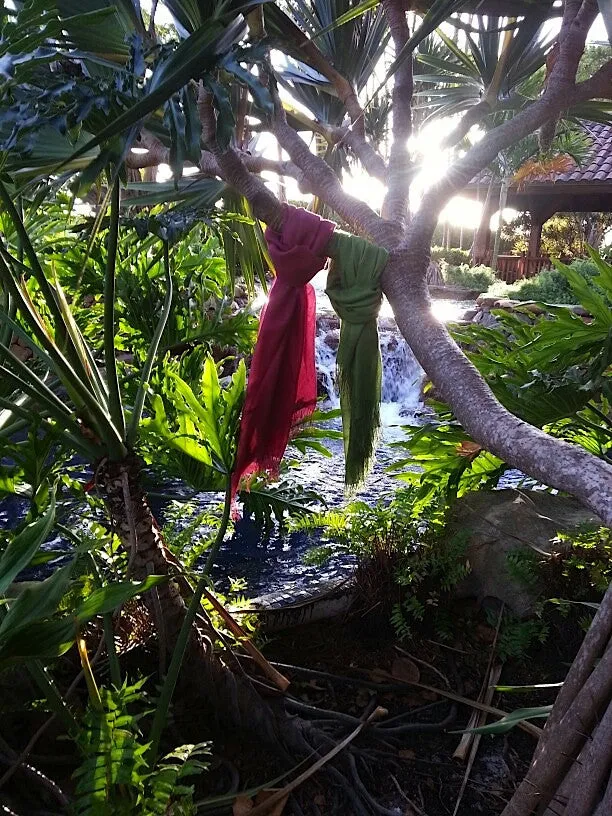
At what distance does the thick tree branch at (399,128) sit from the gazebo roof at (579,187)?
882cm

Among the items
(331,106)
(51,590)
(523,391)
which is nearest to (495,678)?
(523,391)

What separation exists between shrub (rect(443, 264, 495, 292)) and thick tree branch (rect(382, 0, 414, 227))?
11.1 m

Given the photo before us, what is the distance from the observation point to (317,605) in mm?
2121

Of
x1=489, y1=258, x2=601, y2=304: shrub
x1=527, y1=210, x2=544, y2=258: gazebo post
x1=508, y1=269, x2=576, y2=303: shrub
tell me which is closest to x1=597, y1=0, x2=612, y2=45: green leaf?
x1=489, y1=258, x2=601, y2=304: shrub

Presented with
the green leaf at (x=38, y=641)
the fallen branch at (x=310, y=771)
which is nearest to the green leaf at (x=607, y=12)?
the green leaf at (x=38, y=641)

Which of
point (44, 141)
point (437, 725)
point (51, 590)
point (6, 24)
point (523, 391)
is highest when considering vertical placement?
point (6, 24)

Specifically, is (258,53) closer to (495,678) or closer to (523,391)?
(523,391)

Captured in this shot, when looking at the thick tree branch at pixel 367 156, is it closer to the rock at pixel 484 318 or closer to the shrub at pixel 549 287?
the rock at pixel 484 318

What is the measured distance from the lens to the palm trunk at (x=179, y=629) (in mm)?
1320

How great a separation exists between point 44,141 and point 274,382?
0.77m

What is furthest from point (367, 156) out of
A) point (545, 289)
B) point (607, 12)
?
point (545, 289)

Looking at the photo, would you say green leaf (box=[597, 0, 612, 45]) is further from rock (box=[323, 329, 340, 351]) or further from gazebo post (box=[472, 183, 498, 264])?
gazebo post (box=[472, 183, 498, 264])

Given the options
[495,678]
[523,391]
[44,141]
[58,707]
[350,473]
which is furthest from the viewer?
[495,678]

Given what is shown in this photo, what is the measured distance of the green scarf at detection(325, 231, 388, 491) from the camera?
1261mm
